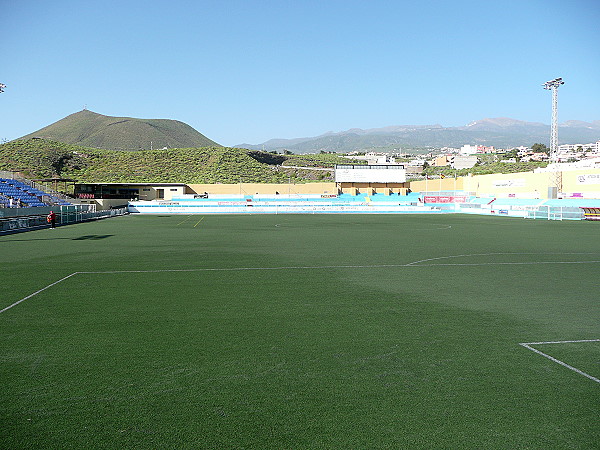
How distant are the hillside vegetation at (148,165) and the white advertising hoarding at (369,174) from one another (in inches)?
919

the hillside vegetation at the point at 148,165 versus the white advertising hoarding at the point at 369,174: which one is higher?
the hillside vegetation at the point at 148,165

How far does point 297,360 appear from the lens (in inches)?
270

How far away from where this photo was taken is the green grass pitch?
483 centimetres

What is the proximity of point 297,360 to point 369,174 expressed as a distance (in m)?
89.9

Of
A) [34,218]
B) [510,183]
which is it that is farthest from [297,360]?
[510,183]

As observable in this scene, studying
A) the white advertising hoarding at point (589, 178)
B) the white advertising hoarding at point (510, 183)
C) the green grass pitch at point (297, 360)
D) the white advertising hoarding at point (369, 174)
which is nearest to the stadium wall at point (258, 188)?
the white advertising hoarding at point (369, 174)

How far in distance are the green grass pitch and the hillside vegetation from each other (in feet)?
319

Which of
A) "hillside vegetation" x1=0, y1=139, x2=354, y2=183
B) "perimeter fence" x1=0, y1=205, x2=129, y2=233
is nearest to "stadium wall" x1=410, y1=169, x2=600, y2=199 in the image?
→ "hillside vegetation" x1=0, y1=139, x2=354, y2=183

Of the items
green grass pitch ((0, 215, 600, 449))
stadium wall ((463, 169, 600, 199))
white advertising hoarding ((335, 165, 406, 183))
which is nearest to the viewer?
green grass pitch ((0, 215, 600, 449))

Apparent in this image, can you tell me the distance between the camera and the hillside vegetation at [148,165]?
4242 inches

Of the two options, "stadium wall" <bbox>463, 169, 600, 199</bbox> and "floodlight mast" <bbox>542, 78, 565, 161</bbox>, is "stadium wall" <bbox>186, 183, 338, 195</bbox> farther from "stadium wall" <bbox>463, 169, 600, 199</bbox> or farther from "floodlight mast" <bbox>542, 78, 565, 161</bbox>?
"floodlight mast" <bbox>542, 78, 565, 161</bbox>

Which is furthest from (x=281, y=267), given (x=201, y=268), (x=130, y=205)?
(x=130, y=205)

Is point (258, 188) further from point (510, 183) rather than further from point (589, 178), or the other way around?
point (589, 178)

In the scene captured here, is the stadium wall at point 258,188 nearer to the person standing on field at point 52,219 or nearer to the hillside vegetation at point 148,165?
the hillside vegetation at point 148,165
